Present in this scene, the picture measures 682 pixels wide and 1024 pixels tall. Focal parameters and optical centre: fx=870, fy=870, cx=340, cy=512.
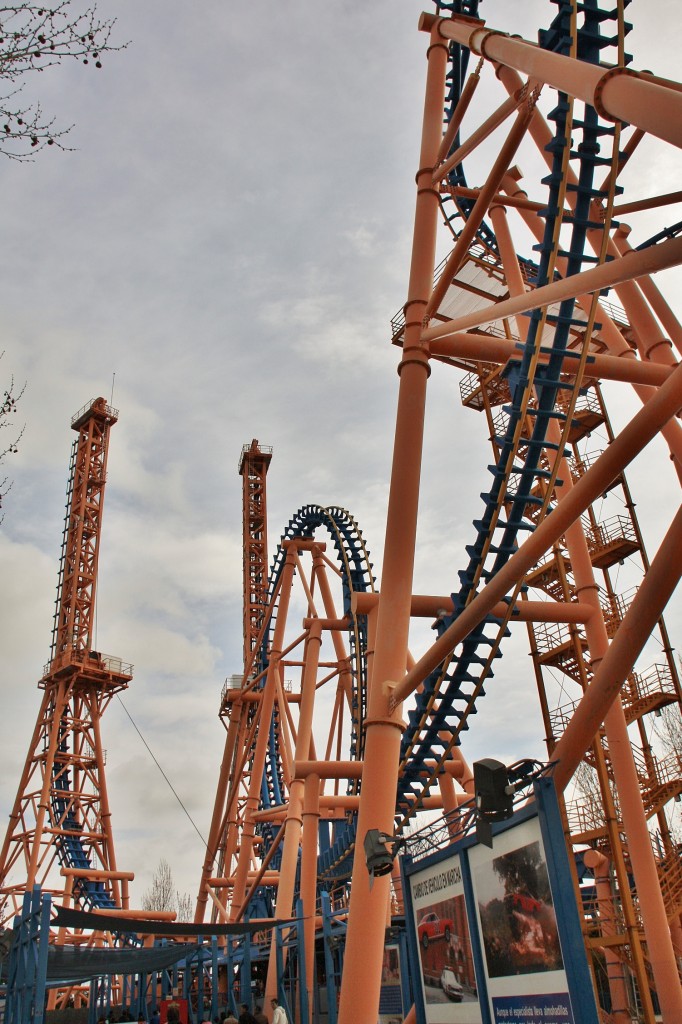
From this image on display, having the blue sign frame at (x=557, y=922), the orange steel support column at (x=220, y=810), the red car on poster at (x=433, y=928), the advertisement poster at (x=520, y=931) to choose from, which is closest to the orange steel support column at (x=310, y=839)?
the red car on poster at (x=433, y=928)

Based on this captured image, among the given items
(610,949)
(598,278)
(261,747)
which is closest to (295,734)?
(261,747)

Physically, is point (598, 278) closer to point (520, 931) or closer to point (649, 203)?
point (649, 203)

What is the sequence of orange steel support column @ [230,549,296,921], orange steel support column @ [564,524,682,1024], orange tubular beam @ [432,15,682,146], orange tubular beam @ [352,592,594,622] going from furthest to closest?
orange steel support column @ [230,549,296,921] → orange tubular beam @ [352,592,594,622] → orange steel support column @ [564,524,682,1024] → orange tubular beam @ [432,15,682,146]

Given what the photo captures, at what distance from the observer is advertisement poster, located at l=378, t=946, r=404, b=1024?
12.9m

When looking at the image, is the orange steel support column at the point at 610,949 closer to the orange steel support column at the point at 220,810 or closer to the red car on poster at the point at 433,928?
the red car on poster at the point at 433,928

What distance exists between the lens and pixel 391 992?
13367mm

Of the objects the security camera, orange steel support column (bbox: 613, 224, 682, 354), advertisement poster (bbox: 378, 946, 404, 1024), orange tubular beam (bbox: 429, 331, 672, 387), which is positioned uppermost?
orange steel support column (bbox: 613, 224, 682, 354)

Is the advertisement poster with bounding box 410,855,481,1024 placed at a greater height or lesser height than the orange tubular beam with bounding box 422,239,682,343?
lesser

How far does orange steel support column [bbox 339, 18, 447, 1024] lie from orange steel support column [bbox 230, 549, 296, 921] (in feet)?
40.5

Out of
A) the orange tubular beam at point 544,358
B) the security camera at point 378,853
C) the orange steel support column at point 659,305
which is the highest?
the orange steel support column at point 659,305

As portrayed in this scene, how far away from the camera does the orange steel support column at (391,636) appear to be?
5891 mm

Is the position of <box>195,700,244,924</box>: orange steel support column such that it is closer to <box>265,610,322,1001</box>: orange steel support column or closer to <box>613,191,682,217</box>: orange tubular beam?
<box>265,610,322,1001</box>: orange steel support column

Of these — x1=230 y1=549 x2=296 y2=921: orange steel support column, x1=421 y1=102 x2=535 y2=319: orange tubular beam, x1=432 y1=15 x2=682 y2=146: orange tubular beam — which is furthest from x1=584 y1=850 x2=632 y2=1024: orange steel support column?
x1=432 y1=15 x2=682 y2=146: orange tubular beam

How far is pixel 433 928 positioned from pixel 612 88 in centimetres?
614
